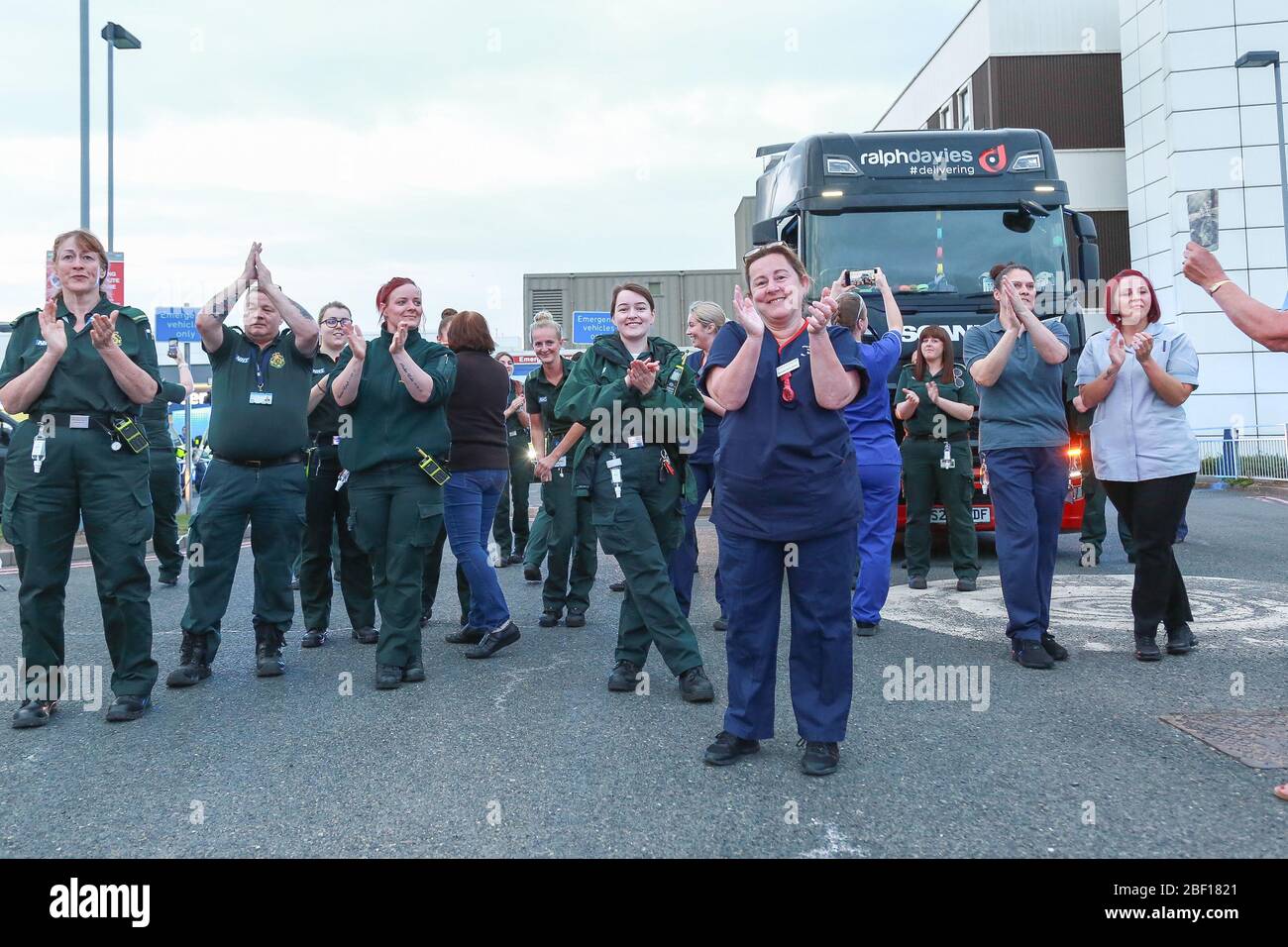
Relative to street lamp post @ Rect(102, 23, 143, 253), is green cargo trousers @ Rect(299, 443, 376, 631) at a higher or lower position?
lower

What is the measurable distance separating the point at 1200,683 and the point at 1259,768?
1386 mm

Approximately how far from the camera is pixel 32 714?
187 inches

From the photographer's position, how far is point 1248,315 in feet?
11.9

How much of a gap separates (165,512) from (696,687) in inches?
238

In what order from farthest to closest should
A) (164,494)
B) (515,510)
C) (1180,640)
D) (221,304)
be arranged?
(515,510) < (164,494) < (1180,640) < (221,304)

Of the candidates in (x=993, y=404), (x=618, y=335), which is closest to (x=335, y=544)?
(x=618, y=335)

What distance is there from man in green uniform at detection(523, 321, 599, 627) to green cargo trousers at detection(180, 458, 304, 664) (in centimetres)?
188

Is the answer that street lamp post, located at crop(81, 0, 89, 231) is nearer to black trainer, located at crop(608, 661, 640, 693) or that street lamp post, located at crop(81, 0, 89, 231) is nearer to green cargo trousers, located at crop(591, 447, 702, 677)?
green cargo trousers, located at crop(591, 447, 702, 677)

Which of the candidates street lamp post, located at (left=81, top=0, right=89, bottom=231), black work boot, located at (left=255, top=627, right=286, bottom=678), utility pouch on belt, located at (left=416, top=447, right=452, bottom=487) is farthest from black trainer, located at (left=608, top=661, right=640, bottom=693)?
street lamp post, located at (left=81, top=0, right=89, bottom=231)

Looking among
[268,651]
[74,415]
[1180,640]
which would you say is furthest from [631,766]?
[1180,640]

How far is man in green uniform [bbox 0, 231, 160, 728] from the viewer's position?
4793mm

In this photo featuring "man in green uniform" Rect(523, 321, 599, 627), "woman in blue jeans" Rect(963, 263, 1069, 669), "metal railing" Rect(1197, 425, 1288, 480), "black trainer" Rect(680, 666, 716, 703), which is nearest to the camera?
"black trainer" Rect(680, 666, 716, 703)

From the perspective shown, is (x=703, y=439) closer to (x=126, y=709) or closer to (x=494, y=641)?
(x=494, y=641)
